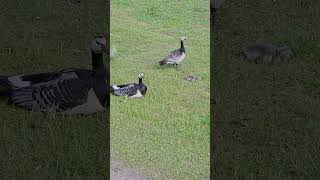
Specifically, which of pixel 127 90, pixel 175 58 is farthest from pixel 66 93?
pixel 175 58

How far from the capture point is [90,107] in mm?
9398

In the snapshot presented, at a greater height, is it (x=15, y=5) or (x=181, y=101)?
(x=15, y=5)

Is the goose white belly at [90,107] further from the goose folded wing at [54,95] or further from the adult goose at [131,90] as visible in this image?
the adult goose at [131,90]

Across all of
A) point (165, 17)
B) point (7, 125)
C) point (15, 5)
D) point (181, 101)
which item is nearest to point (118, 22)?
point (165, 17)

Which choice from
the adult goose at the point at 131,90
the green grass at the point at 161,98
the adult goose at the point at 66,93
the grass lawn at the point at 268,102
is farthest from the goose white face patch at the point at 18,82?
the grass lawn at the point at 268,102

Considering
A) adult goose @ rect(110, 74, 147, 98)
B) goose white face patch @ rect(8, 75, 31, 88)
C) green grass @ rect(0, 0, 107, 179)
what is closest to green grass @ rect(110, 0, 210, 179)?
adult goose @ rect(110, 74, 147, 98)

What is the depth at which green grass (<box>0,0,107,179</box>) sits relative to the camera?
7578 millimetres

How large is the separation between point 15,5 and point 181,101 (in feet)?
26.7

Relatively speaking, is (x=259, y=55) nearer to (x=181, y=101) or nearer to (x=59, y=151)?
(x=181, y=101)

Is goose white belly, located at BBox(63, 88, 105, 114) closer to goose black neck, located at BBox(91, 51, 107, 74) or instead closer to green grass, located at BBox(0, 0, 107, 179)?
green grass, located at BBox(0, 0, 107, 179)

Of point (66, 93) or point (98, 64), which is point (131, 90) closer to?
point (98, 64)

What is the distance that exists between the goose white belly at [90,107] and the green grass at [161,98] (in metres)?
0.30

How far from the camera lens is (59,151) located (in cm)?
802

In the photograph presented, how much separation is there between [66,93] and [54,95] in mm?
194
